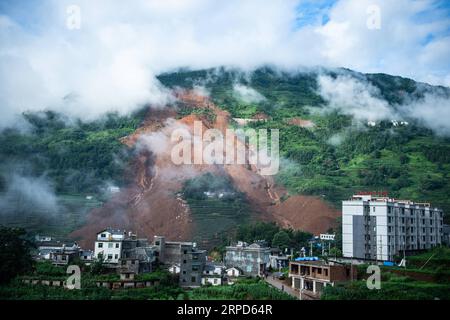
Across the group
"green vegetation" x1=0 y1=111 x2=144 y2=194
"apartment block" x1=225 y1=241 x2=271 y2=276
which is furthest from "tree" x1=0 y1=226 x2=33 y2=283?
"green vegetation" x1=0 y1=111 x2=144 y2=194

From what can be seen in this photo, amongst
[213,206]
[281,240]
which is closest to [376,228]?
[281,240]

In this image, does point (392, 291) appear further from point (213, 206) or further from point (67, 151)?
point (67, 151)

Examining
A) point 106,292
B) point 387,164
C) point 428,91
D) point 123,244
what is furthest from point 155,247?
point 428,91

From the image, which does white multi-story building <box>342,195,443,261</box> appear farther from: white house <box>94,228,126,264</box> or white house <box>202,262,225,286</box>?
white house <box>94,228,126,264</box>

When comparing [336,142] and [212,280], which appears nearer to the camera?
[212,280]

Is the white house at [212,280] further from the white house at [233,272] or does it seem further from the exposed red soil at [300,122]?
the exposed red soil at [300,122]
